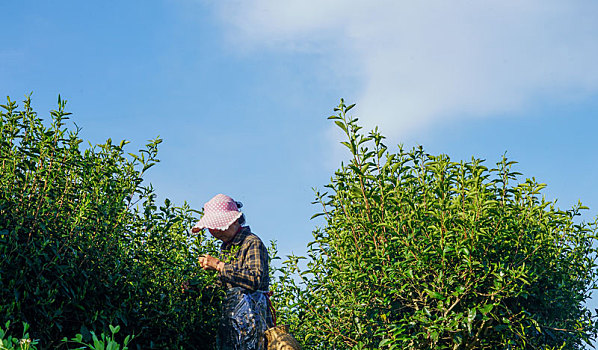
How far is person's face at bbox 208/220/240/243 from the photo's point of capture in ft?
24.0

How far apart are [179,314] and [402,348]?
277 centimetres

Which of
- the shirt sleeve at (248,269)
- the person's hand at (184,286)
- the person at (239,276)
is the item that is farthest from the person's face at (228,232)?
the person's hand at (184,286)

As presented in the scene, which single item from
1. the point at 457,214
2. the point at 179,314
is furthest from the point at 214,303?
the point at 457,214

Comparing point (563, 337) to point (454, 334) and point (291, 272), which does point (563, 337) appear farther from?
point (291, 272)

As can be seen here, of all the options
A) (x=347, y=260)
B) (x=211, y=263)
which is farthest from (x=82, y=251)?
(x=347, y=260)

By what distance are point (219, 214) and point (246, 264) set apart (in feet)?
2.35

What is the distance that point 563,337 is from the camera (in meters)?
7.45

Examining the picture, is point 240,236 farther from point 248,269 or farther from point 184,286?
point 184,286

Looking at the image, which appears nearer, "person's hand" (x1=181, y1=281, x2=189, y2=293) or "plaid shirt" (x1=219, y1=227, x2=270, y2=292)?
"plaid shirt" (x1=219, y1=227, x2=270, y2=292)

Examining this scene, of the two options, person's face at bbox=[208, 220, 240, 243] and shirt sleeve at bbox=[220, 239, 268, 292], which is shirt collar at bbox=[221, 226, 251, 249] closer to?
person's face at bbox=[208, 220, 240, 243]

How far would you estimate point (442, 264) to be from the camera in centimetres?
645

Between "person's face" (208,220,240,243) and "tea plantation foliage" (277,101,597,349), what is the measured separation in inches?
49.6

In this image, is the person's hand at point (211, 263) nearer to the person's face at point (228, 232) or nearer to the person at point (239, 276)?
the person at point (239, 276)

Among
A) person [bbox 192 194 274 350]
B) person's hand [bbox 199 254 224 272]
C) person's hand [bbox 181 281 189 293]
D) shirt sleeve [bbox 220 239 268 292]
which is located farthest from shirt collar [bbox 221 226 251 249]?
person's hand [bbox 181 281 189 293]
